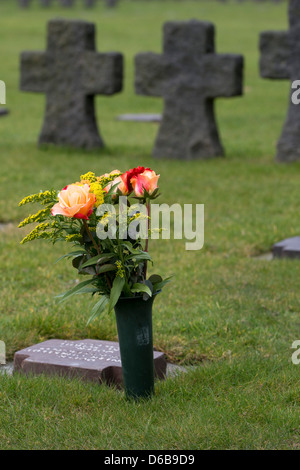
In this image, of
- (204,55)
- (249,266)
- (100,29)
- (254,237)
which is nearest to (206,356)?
(249,266)

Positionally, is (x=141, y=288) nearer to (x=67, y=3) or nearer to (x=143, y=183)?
(x=143, y=183)

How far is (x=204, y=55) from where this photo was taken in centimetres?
955

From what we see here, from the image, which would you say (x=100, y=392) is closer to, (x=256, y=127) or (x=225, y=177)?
(x=225, y=177)

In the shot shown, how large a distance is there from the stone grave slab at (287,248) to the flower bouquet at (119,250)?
266 cm

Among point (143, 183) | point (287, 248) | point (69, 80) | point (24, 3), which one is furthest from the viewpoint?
point (24, 3)

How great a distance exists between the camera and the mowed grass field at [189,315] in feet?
10.2

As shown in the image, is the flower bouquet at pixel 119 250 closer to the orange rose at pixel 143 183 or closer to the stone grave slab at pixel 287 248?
the orange rose at pixel 143 183

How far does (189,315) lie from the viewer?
4594 mm

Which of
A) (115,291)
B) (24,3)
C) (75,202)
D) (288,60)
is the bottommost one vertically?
(115,291)

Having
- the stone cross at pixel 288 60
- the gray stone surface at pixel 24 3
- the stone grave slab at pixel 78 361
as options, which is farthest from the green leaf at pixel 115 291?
the gray stone surface at pixel 24 3

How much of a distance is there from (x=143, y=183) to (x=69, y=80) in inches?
286

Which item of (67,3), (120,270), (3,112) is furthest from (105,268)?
(67,3)

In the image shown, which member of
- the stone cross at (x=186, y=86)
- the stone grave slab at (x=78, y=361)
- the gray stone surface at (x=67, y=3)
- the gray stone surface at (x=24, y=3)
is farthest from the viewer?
the gray stone surface at (x=67, y=3)

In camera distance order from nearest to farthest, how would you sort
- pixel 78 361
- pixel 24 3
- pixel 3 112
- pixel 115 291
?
pixel 115 291, pixel 78 361, pixel 3 112, pixel 24 3
